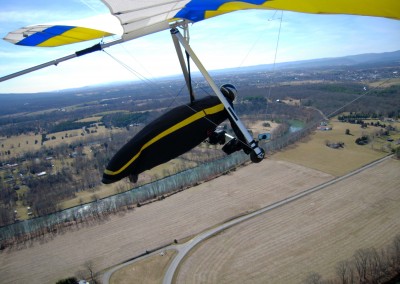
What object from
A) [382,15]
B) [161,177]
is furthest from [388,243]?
[161,177]

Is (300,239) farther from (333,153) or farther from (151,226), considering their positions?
(333,153)

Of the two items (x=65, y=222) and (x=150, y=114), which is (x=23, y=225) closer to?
(x=65, y=222)

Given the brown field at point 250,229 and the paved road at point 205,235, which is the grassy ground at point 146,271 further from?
the paved road at point 205,235

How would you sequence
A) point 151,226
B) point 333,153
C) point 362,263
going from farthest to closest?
point 333,153, point 151,226, point 362,263

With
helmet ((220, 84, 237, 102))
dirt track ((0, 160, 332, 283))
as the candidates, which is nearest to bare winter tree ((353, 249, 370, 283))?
dirt track ((0, 160, 332, 283))

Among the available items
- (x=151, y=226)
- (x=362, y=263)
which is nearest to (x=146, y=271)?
(x=151, y=226)

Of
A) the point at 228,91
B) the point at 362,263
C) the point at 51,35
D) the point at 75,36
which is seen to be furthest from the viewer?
the point at 362,263

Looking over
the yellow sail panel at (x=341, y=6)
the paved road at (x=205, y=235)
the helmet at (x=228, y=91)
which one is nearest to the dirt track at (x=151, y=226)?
the paved road at (x=205, y=235)

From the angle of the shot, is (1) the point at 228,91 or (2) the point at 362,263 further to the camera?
(2) the point at 362,263
